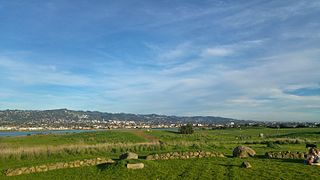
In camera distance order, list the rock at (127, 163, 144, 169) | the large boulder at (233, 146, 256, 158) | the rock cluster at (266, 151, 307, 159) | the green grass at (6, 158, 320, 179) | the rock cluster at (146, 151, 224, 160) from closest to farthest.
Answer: the green grass at (6, 158, 320, 179) < the rock at (127, 163, 144, 169) < the rock cluster at (146, 151, 224, 160) < the rock cluster at (266, 151, 307, 159) < the large boulder at (233, 146, 256, 158)

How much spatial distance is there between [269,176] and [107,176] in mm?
10689

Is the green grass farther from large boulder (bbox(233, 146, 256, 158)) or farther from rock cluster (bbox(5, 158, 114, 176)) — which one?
large boulder (bbox(233, 146, 256, 158))

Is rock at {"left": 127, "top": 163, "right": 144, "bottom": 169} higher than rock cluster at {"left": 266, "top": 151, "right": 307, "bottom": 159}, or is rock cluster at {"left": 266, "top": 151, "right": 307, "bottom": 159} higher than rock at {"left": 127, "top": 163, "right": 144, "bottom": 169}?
rock cluster at {"left": 266, "top": 151, "right": 307, "bottom": 159}

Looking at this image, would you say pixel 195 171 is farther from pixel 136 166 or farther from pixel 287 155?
pixel 287 155

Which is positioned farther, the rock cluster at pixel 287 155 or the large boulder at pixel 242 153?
the large boulder at pixel 242 153

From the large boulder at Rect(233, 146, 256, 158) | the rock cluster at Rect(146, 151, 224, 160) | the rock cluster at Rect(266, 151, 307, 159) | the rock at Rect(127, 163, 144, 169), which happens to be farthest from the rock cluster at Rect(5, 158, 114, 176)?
the rock cluster at Rect(266, 151, 307, 159)

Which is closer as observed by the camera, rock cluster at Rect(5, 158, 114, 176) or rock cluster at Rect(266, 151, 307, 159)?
rock cluster at Rect(5, 158, 114, 176)

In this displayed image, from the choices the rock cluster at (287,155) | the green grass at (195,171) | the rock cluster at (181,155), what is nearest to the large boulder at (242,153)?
the rock cluster at (181,155)

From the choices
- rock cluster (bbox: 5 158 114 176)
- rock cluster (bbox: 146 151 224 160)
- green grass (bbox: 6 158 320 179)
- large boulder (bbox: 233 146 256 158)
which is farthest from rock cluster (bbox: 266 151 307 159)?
rock cluster (bbox: 5 158 114 176)

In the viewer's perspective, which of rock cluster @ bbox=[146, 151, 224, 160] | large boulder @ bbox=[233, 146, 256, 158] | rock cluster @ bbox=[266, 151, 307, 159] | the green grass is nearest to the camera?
the green grass

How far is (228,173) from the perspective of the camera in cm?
2445

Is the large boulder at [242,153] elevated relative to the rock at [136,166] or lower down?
elevated

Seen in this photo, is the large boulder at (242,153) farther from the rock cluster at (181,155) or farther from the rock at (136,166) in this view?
the rock at (136,166)

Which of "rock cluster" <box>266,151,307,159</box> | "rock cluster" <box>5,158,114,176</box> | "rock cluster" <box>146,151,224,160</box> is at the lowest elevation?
"rock cluster" <box>5,158,114,176</box>
